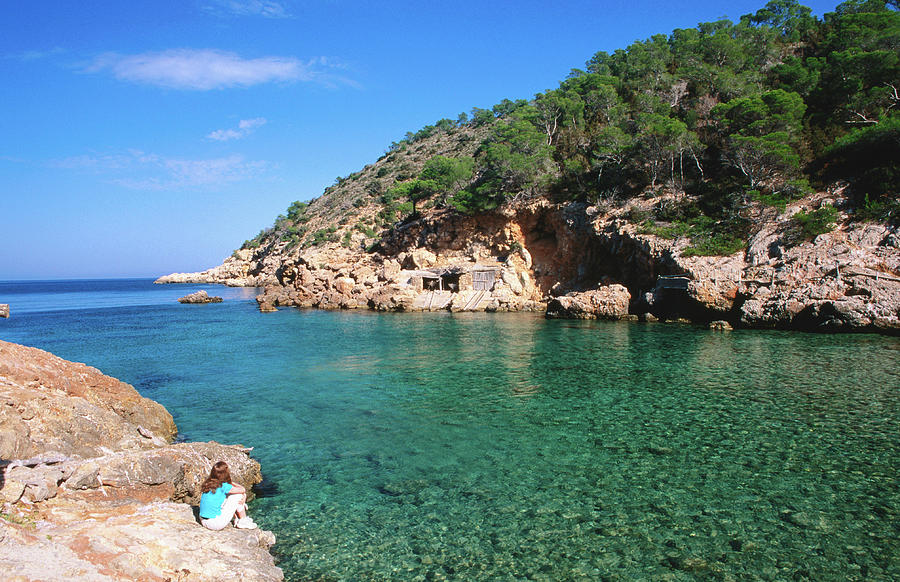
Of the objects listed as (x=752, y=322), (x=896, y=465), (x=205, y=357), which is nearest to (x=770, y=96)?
(x=752, y=322)

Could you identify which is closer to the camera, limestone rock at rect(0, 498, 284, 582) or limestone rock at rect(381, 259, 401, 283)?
limestone rock at rect(0, 498, 284, 582)

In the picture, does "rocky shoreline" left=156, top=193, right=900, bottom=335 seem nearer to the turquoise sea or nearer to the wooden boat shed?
the wooden boat shed

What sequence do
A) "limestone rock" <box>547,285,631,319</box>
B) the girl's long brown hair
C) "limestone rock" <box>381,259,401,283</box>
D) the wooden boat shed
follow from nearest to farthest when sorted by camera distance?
the girl's long brown hair < "limestone rock" <box>547,285,631,319</box> < the wooden boat shed < "limestone rock" <box>381,259,401,283</box>

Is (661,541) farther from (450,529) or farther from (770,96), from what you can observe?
(770,96)

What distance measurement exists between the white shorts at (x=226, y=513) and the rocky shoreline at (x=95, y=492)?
137 mm

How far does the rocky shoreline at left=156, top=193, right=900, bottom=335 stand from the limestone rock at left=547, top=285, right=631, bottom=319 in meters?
0.06

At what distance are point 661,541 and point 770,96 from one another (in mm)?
34242

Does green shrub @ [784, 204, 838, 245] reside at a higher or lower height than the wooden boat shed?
higher

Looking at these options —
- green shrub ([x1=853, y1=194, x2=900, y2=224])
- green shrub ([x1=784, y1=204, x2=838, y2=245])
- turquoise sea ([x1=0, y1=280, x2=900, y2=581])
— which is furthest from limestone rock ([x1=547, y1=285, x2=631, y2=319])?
green shrub ([x1=853, y1=194, x2=900, y2=224])

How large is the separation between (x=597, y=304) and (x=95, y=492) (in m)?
27.3

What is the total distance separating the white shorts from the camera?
6.08 meters

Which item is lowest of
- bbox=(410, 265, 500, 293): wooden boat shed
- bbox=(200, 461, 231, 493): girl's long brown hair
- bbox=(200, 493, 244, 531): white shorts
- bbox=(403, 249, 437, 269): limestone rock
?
bbox=(200, 493, 244, 531): white shorts

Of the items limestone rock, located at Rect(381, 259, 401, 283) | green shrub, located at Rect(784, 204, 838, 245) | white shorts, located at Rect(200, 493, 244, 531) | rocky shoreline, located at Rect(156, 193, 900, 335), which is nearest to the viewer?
white shorts, located at Rect(200, 493, 244, 531)

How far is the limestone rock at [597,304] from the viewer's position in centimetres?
2969
